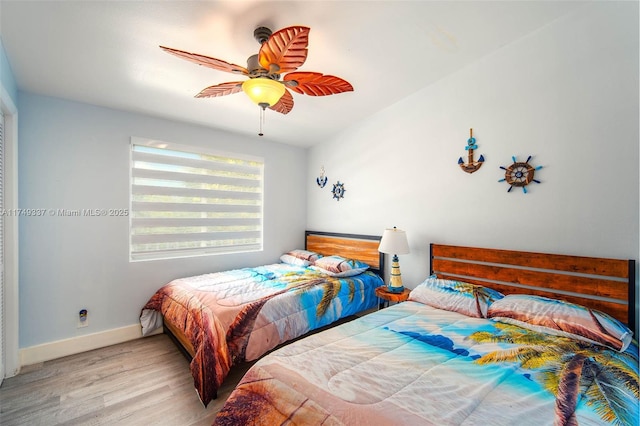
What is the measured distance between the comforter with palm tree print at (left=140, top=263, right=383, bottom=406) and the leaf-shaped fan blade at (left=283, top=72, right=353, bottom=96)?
1.72 metres

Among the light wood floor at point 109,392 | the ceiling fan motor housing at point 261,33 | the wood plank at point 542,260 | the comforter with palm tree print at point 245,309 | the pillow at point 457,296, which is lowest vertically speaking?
the light wood floor at point 109,392

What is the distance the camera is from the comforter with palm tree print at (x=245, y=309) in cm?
203

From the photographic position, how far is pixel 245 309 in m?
2.21

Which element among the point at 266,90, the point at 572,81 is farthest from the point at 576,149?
the point at 266,90

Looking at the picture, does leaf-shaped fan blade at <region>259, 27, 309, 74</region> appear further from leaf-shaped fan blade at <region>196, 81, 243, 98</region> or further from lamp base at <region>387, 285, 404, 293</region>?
lamp base at <region>387, 285, 404, 293</region>

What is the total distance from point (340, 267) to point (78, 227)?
9.05ft

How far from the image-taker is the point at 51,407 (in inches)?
76.2

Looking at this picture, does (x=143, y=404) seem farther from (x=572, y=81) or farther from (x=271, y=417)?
(x=572, y=81)

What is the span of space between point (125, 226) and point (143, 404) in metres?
1.80

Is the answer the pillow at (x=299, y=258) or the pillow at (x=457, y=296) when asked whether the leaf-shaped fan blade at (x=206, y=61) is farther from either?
the pillow at (x=299, y=258)

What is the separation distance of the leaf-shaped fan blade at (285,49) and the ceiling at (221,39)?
0.35 m

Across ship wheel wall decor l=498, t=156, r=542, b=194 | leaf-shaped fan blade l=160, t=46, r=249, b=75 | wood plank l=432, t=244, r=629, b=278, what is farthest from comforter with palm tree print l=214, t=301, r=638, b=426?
leaf-shaped fan blade l=160, t=46, r=249, b=75

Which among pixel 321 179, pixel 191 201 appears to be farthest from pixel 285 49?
pixel 321 179

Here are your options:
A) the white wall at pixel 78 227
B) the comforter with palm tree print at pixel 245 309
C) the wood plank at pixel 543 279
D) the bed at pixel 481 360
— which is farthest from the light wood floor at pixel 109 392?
the wood plank at pixel 543 279
